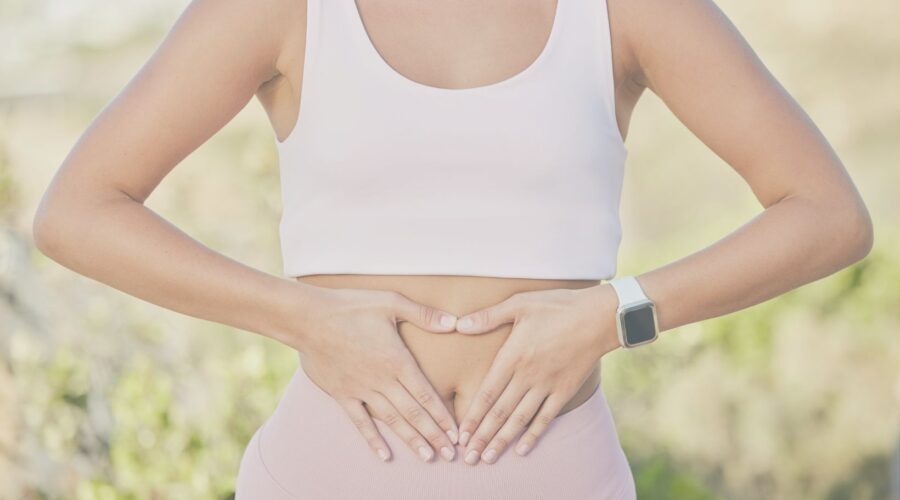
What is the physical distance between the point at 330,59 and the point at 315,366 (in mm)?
392

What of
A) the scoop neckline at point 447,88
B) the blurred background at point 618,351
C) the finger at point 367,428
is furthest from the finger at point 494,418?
the blurred background at point 618,351

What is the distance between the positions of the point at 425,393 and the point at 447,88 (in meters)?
0.38

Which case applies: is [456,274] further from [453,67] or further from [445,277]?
[453,67]

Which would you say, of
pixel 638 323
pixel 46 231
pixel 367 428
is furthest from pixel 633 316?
pixel 46 231

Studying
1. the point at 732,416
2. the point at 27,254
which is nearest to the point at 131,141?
the point at 27,254

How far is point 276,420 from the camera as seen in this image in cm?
169

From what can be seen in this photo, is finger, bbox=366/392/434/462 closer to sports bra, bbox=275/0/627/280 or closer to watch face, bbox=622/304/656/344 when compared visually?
sports bra, bbox=275/0/627/280

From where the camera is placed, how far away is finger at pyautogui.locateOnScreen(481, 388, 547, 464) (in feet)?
5.12

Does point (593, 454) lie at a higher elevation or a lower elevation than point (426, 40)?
lower

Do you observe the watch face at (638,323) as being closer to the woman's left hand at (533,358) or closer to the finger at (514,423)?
the woman's left hand at (533,358)

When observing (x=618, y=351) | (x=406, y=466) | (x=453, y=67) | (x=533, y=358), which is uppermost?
(x=453, y=67)

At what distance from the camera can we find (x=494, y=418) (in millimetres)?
1566

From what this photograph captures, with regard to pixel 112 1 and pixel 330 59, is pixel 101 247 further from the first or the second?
pixel 112 1

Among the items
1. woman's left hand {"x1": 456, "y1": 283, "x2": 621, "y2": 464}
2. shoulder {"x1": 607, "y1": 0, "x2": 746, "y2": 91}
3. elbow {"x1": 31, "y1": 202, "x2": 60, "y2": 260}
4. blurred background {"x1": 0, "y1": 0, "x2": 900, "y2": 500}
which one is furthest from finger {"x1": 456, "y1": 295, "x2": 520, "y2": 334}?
blurred background {"x1": 0, "y1": 0, "x2": 900, "y2": 500}
